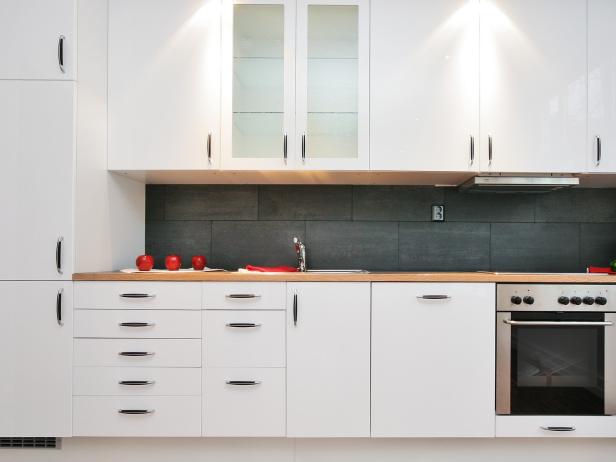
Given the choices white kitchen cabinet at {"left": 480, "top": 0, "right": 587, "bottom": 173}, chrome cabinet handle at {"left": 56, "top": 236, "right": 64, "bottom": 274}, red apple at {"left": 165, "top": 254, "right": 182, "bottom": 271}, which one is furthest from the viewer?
red apple at {"left": 165, "top": 254, "right": 182, "bottom": 271}

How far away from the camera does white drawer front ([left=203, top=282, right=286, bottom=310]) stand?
2.04 metres

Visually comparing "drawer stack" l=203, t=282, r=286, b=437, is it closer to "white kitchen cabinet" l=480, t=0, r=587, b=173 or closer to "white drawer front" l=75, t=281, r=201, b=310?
"white drawer front" l=75, t=281, r=201, b=310

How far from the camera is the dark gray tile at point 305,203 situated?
2674mm

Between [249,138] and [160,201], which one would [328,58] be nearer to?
[249,138]

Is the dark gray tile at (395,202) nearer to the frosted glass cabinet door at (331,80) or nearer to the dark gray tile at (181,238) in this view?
the frosted glass cabinet door at (331,80)

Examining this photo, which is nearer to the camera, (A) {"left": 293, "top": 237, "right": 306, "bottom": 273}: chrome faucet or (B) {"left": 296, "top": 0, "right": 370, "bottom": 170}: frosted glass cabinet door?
(B) {"left": 296, "top": 0, "right": 370, "bottom": 170}: frosted glass cabinet door

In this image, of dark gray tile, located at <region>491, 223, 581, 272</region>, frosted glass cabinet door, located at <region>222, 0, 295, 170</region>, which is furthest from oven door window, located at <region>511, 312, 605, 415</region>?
frosted glass cabinet door, located at <region>222, 0, 295, 170</region>

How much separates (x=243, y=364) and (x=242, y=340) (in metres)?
0.11

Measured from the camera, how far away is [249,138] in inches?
89.8

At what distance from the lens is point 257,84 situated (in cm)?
229

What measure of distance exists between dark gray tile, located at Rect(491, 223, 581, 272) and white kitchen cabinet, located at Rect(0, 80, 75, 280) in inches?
92.1

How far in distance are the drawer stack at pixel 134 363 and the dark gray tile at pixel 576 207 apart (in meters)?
2.13

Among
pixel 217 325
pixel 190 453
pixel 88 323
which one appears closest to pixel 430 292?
pixel 217 325

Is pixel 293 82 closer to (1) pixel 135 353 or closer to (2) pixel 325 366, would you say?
(2) pixel 325 366
